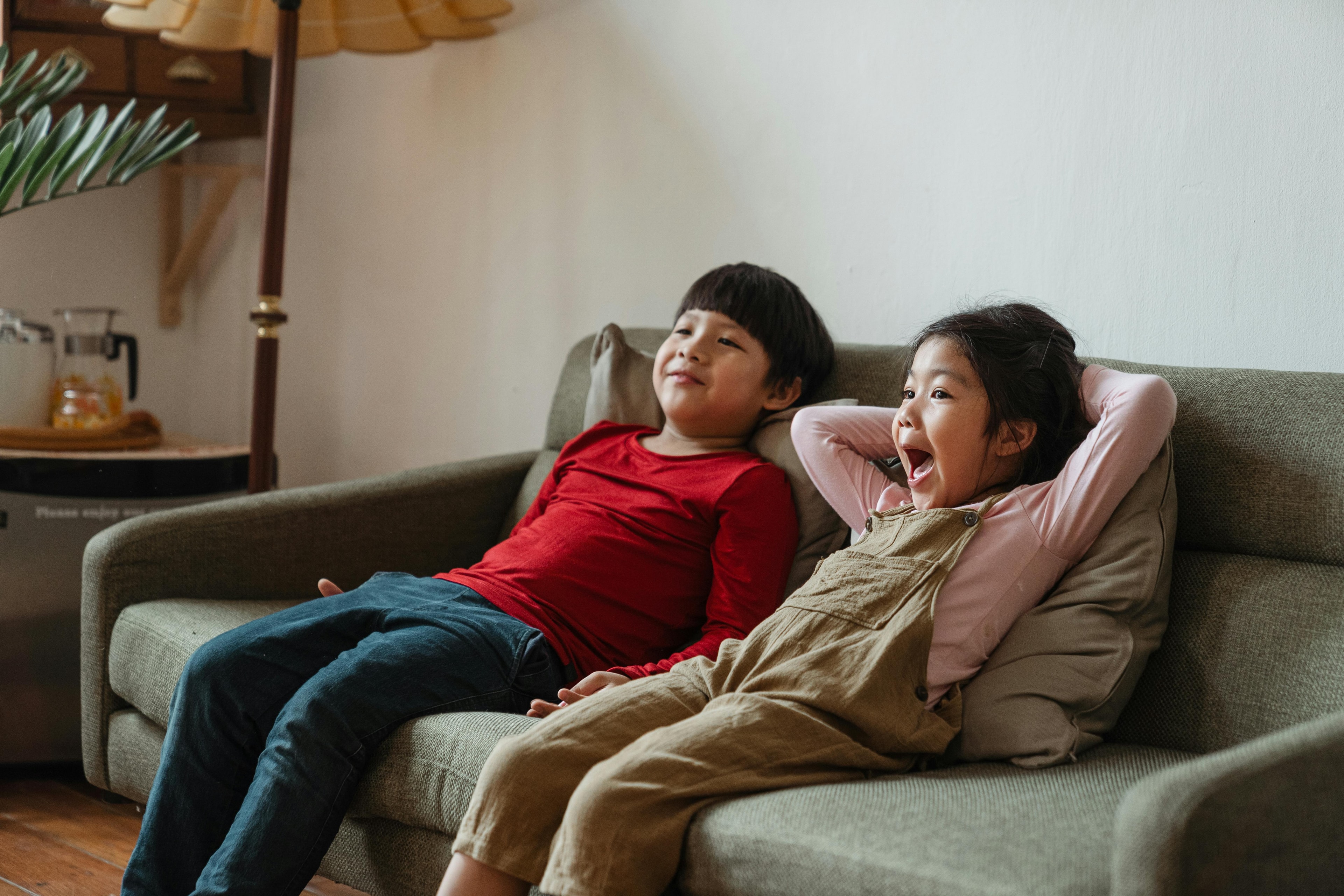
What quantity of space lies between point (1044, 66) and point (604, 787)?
1214mm

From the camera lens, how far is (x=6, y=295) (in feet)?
8.13

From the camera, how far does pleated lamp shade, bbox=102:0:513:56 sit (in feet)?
7.02

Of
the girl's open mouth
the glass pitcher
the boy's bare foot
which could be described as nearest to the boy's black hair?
the girl's open mouth

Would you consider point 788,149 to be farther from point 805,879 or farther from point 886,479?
point 805,879

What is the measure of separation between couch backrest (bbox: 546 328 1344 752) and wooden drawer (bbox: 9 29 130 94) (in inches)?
86.8

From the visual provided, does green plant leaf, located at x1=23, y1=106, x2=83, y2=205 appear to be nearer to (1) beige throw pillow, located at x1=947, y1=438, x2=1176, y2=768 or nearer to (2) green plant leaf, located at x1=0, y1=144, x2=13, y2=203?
(2) green plant leaf, located at x1=0, y1=144, x2=13, y2=203

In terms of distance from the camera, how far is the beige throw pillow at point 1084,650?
1090 millimetres

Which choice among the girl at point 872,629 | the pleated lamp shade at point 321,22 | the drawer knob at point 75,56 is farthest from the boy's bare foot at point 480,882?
the drawer knob at point 75,56

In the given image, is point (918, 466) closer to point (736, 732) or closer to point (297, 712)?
point (736, 732)

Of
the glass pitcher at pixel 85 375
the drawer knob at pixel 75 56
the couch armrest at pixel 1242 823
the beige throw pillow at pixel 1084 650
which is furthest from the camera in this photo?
the drawer knob at pixel 75 56

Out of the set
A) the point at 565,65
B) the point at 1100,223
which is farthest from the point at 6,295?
the point at 1100,223

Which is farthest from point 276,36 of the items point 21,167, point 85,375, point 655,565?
point 655,565

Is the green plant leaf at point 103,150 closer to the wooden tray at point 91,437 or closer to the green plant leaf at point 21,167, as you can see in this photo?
the green plant leaf at point 21,167

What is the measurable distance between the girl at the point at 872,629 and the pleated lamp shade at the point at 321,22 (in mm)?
1232
